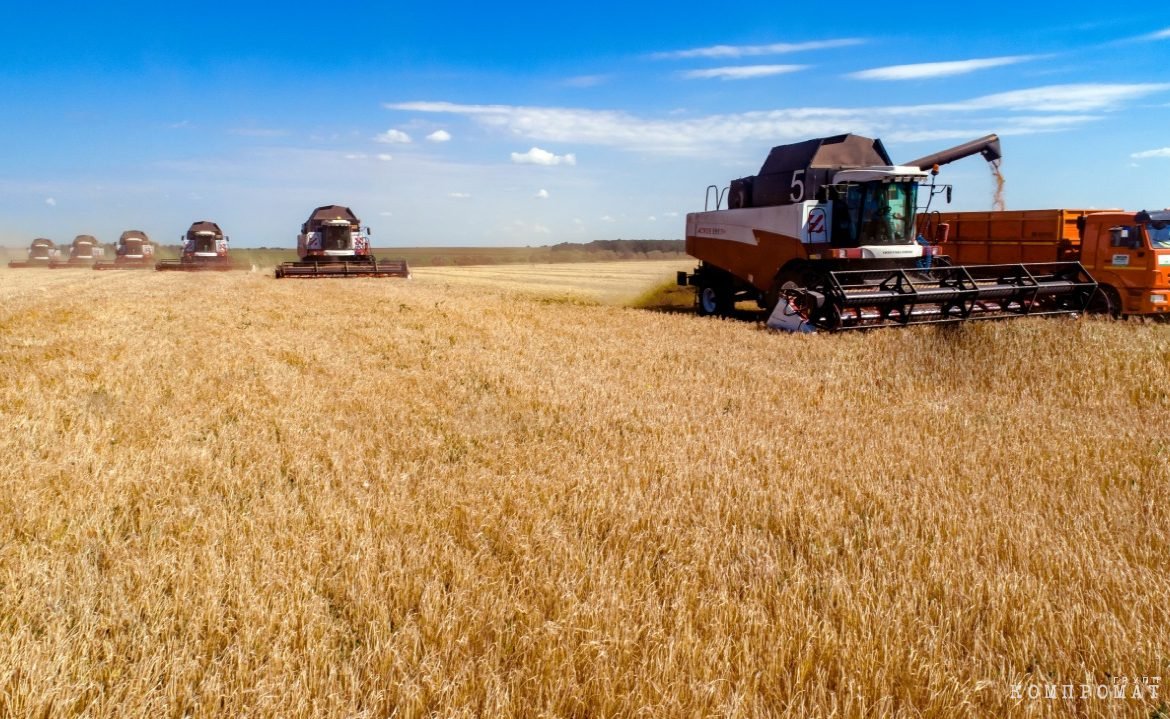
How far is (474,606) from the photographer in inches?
119

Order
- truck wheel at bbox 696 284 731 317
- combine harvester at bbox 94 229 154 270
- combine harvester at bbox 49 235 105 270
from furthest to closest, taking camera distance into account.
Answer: combine harvester at bbox 49 235 105 270
combine harvester at bbox 94 229 154 270
truck wheel at bbox 696 284 731 317

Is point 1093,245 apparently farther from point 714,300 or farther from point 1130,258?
point 714,300

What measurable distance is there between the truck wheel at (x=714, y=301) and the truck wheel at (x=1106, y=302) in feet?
23.6

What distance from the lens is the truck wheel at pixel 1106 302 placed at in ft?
45.1

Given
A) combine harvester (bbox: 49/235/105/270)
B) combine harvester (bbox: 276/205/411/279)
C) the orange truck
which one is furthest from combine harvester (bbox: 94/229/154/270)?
the orange truck

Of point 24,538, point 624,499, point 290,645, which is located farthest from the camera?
point 624,499

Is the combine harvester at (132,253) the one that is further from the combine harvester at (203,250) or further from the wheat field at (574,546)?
the wheat field at (574,546)

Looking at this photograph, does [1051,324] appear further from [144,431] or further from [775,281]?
[144,431]

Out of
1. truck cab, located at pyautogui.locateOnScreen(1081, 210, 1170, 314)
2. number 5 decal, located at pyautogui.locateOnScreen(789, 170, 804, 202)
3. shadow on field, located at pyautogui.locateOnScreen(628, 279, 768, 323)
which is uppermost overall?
number 5 decal, located at pyautogui.locateOnScreen(789, 170, 804, 202)

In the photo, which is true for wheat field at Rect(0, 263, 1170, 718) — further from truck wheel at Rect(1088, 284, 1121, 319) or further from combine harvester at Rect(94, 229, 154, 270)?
combine harvester at Rect(94, 229, 154, 270)

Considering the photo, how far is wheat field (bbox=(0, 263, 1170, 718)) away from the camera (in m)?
2.48

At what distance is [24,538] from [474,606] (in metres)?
2.39

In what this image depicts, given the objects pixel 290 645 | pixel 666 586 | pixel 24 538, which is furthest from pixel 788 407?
pixel 24 538

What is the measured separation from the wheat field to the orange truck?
6907 mm
